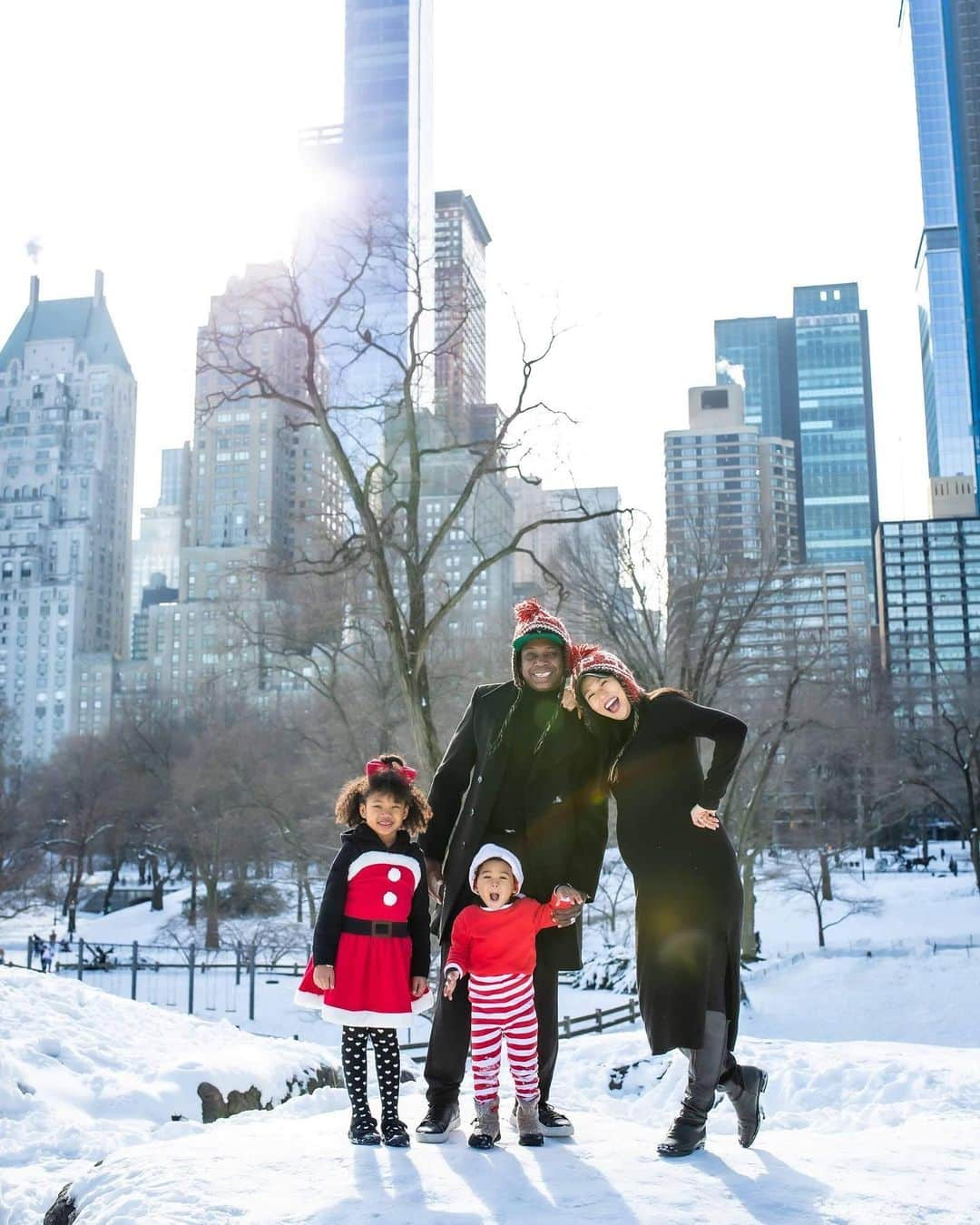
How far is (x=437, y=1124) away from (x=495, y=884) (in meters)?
1.00

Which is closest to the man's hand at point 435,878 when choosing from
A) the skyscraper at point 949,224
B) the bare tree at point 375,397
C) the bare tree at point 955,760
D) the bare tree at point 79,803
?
the bare tree at point 375,397

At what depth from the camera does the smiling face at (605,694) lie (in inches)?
181

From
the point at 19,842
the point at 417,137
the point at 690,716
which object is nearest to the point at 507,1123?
the point at 690,716

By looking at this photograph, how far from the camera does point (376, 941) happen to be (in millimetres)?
4562

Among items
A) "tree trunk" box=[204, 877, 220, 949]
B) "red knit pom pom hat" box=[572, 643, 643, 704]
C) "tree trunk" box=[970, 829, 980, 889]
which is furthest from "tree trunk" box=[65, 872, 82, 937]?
"red knit pom pom hat" box=[572, 643, 643, 704]

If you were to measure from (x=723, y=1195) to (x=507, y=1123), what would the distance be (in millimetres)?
1370

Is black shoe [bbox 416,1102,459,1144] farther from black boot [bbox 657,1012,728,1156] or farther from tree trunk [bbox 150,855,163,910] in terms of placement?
tree trunk [bbox 150,855,163,910]

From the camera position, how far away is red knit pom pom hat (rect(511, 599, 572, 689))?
486cm

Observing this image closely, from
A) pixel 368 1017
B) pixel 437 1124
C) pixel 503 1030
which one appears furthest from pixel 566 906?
pixel 437 1124

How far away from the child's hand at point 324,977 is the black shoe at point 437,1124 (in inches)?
25.7

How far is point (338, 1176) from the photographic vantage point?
12.7ft

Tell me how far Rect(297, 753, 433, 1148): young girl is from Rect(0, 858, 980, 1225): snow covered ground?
0.30 meters

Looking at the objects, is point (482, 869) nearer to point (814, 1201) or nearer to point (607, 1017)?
point (814, 1201)

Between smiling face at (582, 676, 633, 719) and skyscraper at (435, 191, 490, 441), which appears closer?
smiling face at (582, 676, 633, 719)
